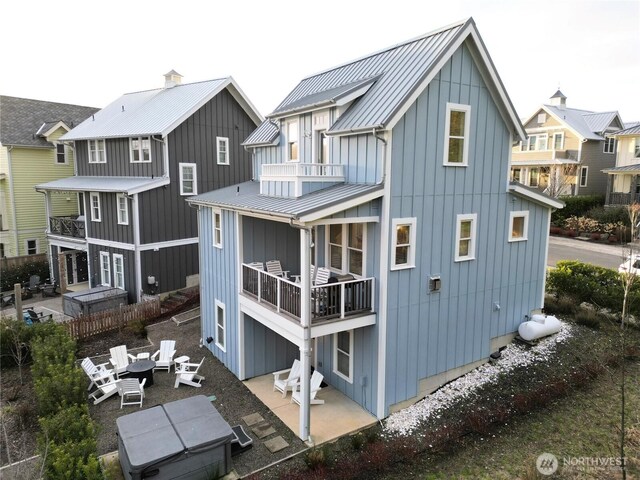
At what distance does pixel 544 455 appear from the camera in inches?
395

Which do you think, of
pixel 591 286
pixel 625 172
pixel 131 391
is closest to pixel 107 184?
pixel 131 391

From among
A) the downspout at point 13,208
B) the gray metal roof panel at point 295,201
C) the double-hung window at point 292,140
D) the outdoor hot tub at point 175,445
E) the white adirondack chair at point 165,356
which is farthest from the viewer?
the downspout at point 13,208

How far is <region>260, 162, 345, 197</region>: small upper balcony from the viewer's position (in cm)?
1162

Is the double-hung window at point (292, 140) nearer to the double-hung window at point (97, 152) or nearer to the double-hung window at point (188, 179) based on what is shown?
the double-hung window at point (188, 179)

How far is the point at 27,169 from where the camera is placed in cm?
2886

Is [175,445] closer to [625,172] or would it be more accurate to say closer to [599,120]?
[625,172]

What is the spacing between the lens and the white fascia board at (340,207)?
9.77 m

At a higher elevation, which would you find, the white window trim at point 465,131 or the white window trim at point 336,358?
the white window trim at point 465,131

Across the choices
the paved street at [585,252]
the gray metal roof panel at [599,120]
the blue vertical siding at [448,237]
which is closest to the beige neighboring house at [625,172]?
the gray metal roof panel at [599,120]

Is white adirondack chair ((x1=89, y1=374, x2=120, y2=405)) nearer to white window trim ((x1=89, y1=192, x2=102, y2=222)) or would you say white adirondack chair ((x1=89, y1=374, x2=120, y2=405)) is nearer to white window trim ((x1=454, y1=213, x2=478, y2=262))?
white window trim ((x1=454, y1=213, x2=478, y2=262))

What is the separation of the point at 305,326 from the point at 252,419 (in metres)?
3.26

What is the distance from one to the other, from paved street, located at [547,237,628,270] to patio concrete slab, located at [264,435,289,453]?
19840 mm

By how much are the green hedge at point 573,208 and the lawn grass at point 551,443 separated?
24.9 meters

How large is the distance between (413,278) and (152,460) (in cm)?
722
